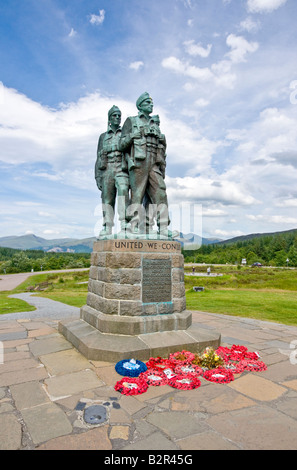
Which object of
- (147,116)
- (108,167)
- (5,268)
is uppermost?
(147,116)

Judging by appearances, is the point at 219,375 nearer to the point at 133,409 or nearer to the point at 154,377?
the point at 154,377

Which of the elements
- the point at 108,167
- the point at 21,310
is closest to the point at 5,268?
the point at 21,310

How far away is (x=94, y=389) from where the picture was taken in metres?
3.26

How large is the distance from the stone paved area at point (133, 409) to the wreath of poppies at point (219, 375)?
0.28 ft

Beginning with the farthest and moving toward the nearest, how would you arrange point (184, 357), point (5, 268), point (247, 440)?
point (5, 268) → point (184, 357) → point (247, 440)

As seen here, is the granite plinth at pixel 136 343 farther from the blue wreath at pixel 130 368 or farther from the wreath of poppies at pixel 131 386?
the wreath of poppies at pixel 131 386

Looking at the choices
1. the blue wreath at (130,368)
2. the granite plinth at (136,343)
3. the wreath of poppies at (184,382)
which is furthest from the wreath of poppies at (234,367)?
the blue wreath at (130,368)

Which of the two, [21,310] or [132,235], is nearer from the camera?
[132,235]

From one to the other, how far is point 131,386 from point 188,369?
35.3 inches

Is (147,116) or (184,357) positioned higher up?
(147,116)

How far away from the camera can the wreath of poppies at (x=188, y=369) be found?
12.0ft

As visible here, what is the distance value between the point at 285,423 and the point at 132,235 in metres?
3.49

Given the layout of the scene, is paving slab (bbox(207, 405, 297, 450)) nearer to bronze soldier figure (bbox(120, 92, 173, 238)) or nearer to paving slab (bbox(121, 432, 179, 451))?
paving slab (bbox(121, 432, 179, 451))
